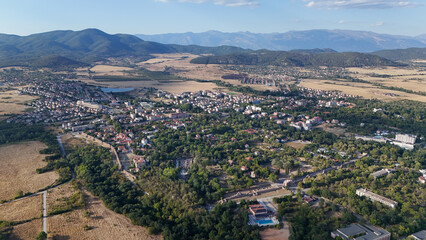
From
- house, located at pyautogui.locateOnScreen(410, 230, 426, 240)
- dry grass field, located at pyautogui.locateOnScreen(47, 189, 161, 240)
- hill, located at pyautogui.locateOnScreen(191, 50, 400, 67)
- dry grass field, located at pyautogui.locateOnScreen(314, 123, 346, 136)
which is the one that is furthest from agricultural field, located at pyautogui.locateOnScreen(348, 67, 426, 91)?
dry grass field, located at pyautogui.locateOnScreen(47, 189, 161, 240)

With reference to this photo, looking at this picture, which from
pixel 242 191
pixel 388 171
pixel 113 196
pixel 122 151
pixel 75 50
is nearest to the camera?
pixel 113 196

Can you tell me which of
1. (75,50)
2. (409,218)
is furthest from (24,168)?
(75,50)

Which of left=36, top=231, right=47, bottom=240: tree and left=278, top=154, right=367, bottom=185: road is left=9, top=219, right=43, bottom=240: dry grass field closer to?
left=36, top=231, right=47, bottom=240: tree

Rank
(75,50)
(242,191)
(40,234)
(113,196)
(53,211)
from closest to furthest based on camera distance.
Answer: (40,234) → (53,211) → (113,196) → (242,191) → (75,50)

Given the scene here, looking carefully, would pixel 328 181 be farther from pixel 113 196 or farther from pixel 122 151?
pixel 122 151

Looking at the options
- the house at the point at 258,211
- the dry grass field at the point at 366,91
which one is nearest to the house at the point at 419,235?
the house at the point at 258,211

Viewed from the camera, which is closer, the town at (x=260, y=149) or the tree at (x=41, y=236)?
the tree at (x=41, y=236)

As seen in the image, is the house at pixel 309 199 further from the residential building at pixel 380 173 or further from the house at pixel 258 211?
the residential building at pixel 380 173
